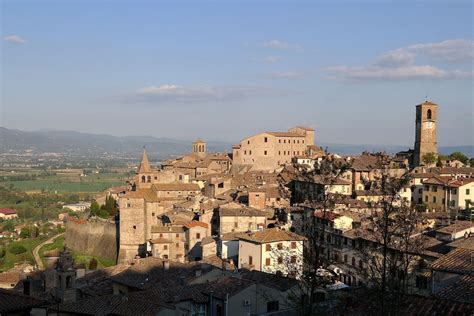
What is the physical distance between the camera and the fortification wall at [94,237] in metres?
56.8

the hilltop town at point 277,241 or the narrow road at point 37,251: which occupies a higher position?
the hilltop town at point 277,241

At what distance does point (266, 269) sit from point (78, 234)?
105ft

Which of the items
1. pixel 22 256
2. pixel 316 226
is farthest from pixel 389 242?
pixel 22 256

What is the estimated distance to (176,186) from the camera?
58.8m

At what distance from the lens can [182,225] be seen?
48.1m

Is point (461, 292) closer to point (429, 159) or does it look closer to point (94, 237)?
point (94, 237)

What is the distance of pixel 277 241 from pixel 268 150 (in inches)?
1703

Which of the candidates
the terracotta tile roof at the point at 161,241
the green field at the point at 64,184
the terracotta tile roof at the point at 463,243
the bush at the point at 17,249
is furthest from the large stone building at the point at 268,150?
the green field at the point at 64,184

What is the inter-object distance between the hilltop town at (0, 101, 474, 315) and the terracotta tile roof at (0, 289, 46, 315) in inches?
1.5

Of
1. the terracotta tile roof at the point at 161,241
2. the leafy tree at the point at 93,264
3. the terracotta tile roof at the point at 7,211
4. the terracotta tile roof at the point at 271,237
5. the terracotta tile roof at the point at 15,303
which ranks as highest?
the terracotta tile roof at the point at 15,303

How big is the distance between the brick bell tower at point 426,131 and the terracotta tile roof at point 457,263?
4382 centimetres

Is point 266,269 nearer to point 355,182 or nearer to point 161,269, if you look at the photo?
point 161,269

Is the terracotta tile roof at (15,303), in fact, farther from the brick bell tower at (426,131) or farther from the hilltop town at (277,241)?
the brick bell tower at (426,131)

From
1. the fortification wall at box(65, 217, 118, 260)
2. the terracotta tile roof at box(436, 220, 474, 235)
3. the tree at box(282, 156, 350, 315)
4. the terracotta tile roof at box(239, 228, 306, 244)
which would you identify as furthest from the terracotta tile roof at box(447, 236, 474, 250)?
the fortification wall at box(65, 217, 118, 260)
